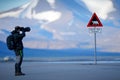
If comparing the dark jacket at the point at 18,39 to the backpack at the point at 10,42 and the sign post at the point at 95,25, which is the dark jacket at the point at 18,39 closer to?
the backpack at the point at 10,42

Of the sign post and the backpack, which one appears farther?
the sign post

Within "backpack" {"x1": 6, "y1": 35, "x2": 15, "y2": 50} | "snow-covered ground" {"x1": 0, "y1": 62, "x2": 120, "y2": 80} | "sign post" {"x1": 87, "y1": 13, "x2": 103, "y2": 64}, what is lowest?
"snow-covered ground" {"x1": 0, "y1": 62, "x2": 120, "y2": 80}

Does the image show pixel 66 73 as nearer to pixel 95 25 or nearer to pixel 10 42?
pixel 10 42

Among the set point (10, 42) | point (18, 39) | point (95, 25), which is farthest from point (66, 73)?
point (95, 25)

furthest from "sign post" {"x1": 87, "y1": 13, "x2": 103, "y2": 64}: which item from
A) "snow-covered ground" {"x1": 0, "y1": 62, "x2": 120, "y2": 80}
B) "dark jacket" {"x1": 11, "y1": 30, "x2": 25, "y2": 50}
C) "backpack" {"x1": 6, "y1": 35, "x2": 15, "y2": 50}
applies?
"backpack" {"x1": 6, "y1": 35, "x2": 15, "y2": 50}

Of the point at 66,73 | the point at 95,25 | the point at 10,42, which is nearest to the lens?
the point at 10,42

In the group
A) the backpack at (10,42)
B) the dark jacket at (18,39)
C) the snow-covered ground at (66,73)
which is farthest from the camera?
the dark jacket at (18,39)

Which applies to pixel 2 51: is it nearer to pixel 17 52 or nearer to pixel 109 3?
pixel 109 3

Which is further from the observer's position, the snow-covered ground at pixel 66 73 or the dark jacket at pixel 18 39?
the dark jacket at pixel 18 39

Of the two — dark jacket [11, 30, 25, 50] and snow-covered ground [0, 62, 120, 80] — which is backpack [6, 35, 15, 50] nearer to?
dark jacket [11, 30, 25, 50]

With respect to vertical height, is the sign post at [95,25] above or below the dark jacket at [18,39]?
above

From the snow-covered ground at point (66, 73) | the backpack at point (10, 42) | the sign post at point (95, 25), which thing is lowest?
the snow-covered ground at point (66, 73)

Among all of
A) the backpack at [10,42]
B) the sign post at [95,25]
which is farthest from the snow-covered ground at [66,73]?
the sign post at [95,25]

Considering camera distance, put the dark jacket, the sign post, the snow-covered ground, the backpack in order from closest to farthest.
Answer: the snow-covered ground < the backpack < the dark jacket < the sign post
